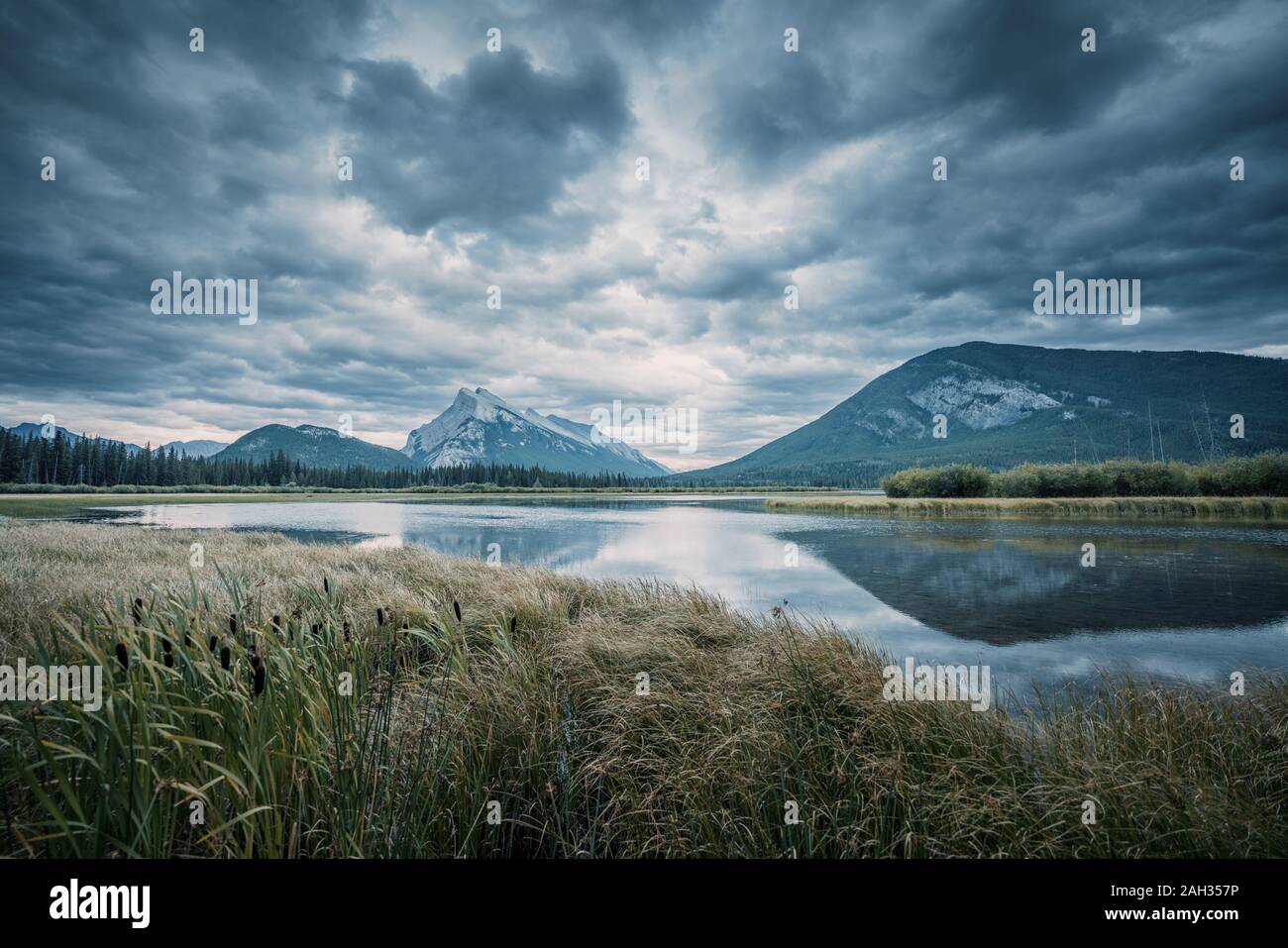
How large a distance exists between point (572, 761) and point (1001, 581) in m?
19.3

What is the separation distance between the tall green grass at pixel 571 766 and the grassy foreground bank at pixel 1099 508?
52.9m

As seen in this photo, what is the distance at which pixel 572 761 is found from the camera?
16.1 ft

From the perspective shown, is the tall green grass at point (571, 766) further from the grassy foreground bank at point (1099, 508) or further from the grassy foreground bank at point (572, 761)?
the grassy foreground bank at point (1099, 508)

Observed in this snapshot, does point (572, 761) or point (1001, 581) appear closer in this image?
point (572, 761)

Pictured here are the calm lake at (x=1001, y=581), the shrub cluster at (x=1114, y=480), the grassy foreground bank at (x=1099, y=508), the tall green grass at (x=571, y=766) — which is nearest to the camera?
the tall green grass at (x=571, y=766)

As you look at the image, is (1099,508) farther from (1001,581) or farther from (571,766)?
(571,766)

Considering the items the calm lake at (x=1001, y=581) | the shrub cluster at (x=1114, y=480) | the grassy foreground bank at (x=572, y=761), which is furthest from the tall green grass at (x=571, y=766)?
the shrub cluster at (x=1114, y=480)

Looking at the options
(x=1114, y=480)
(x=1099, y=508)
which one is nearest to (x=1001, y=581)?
(x=1099, y=508)

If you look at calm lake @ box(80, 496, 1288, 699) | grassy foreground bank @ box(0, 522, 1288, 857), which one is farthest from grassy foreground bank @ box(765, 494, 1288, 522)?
grassy foreground bank @ box(0, 522, 1288, 857)

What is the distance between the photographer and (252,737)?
9.82 ft

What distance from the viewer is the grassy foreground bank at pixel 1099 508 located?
1639 inches

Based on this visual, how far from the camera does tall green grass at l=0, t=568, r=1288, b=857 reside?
292cm

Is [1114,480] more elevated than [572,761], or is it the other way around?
[1114,480]
